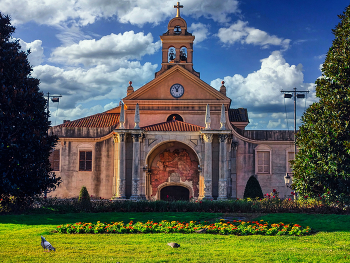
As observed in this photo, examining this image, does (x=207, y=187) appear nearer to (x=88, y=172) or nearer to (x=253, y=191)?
(x=253, y=191)

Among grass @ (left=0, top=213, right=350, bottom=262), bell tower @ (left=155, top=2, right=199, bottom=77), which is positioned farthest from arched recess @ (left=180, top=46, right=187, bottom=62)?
grass @ (left=0, top=213, right=350, bottom=262)

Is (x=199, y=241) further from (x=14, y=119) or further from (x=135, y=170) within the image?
(x=135, y=170)

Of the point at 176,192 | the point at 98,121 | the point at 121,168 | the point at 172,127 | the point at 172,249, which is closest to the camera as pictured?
the point at 172,249

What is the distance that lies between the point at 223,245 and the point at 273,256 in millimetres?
1831

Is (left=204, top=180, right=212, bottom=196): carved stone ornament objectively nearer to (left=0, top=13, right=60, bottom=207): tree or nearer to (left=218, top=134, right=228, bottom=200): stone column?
(left=218, top=134, right=228, bottom=200): stone column

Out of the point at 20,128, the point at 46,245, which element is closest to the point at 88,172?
the point at 20,128

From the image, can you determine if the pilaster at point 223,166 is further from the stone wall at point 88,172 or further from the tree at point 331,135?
the stone wall at point 88,172

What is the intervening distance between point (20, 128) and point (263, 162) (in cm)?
1860

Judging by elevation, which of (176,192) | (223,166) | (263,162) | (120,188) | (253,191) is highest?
(263,162)

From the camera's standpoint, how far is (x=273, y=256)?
10.4 m

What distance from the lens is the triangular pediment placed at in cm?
3250

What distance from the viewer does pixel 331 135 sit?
1919cm

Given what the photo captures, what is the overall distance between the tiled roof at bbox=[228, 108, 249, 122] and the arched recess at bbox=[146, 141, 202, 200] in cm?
897

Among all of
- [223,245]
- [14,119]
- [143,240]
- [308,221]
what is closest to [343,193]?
[308,221]
